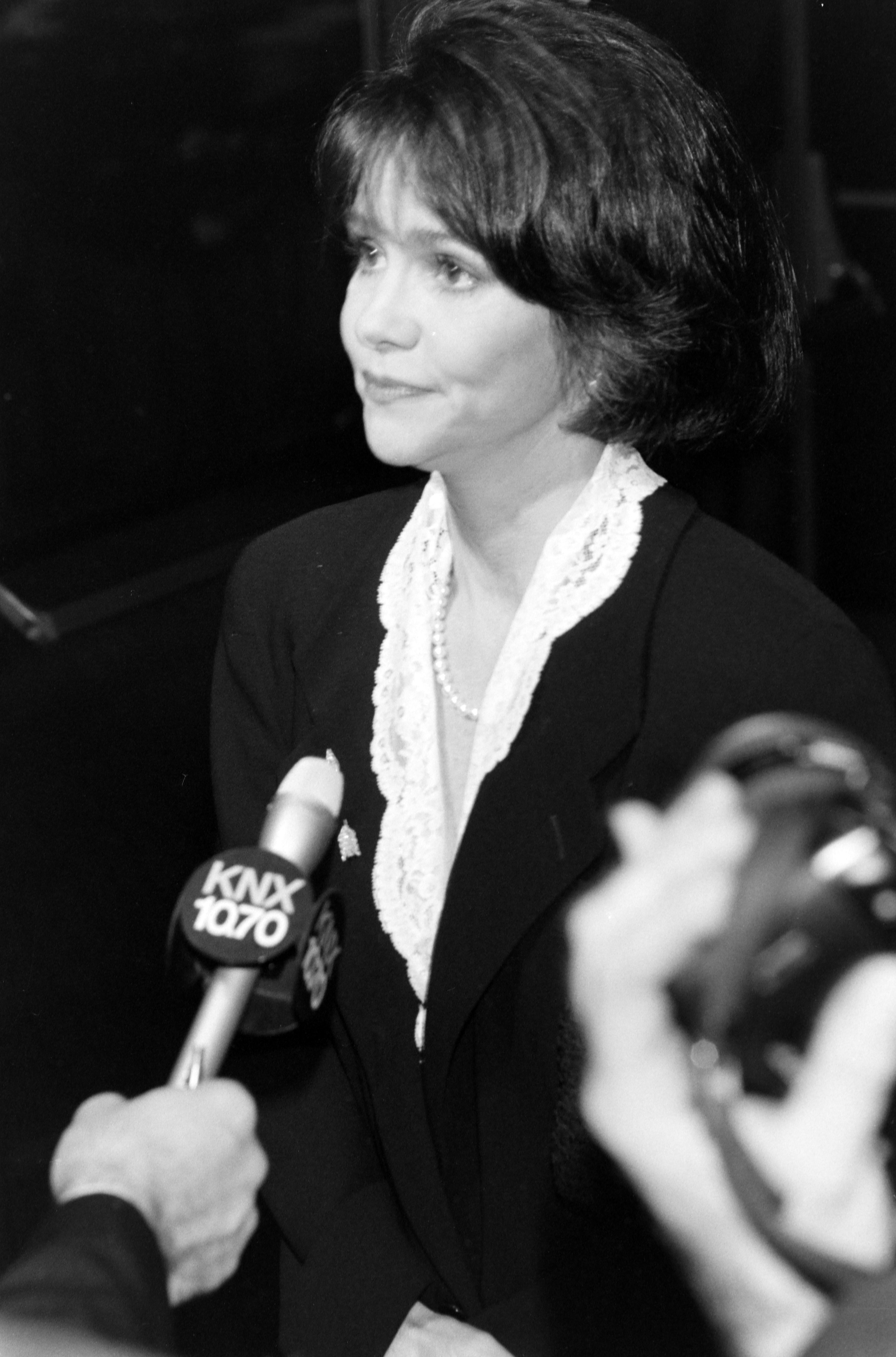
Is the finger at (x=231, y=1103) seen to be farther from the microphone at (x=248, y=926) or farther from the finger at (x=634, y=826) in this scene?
the finger at (x=634, y=826)

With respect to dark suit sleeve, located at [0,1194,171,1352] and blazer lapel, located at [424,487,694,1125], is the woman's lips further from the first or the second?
dark suit sleeve, located at [0,1194,171,1352]

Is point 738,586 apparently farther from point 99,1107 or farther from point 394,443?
point 99,1107

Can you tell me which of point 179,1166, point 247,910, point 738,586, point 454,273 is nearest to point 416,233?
A: point 454,273

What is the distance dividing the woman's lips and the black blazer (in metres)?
0.09

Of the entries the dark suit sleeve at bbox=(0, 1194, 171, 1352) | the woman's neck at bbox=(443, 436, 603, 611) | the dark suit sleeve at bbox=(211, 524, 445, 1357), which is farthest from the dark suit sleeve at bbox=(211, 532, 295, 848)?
the dark suit sleeve at bbox=(0, 1194, 171, 1352)

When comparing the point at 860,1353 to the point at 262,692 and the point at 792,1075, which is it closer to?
the point at 792,1075

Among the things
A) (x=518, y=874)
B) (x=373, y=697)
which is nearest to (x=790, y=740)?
(x=518, y=874)

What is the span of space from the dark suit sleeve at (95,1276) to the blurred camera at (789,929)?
0.88ft

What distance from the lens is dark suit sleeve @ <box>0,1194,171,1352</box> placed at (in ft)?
2.10

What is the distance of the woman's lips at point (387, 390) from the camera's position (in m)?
0.84

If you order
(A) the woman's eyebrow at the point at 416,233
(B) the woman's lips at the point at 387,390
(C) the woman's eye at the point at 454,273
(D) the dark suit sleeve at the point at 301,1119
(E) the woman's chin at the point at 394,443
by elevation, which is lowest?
(D) the dark suit sleeve at the point at 301,1119

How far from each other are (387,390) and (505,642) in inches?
6.4

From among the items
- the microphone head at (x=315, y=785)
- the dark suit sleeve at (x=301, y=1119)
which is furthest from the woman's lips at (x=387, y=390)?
the microphone head at (x=315, y=785)

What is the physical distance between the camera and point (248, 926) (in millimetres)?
661
